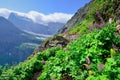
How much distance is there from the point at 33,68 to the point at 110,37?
1197cm

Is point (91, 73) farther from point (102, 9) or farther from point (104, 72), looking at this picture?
point (102, 9)

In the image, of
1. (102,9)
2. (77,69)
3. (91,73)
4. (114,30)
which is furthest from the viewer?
(102,9)

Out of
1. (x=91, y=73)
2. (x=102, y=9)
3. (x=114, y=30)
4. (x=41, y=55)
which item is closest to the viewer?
(x=91, y=73)

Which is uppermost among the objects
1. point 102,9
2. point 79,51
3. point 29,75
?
point 102,9

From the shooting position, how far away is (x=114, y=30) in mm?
13047

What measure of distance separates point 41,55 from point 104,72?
17086mm

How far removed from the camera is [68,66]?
12766 mm

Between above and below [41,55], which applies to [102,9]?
above

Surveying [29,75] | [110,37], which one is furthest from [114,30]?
[29,75]

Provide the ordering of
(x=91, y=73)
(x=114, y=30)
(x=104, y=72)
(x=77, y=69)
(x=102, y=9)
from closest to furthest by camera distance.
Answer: (x=104, y=72), (x=91, y=73), (x=77, y=69), (x=114, y=30), (x=102, y=9)

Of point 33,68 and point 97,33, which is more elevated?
point 97,33

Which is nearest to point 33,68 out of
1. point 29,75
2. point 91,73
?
point 29,75

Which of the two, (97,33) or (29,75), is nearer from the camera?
(97,33)

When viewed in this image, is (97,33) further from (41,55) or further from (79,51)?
(41,55)
